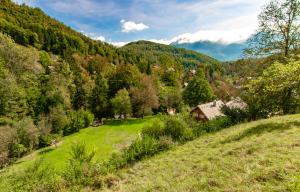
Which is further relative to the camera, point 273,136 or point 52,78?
Result: point 52,78

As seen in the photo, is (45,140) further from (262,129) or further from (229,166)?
(229,166)

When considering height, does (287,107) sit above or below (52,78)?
below

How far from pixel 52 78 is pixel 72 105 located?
8.44m

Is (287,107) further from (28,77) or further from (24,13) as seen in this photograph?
(24,13)

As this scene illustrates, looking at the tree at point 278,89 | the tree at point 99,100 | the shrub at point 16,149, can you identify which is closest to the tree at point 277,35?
the tree at point 278,89

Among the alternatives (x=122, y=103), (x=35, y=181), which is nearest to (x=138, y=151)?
(x=35, y=181)

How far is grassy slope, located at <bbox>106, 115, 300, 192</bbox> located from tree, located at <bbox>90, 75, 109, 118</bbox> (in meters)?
49.5

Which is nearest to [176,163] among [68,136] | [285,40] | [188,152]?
[188,152]

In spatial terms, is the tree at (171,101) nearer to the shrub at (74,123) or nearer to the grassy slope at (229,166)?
the shrub at (74,123)

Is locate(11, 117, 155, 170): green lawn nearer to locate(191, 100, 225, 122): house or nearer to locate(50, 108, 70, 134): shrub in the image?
locate(50, 108, 70, 134): shrub

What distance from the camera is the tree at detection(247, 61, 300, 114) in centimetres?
1591

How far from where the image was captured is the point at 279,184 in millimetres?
Result: 7422

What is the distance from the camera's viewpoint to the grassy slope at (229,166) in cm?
814

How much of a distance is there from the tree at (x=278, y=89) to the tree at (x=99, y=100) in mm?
45472
